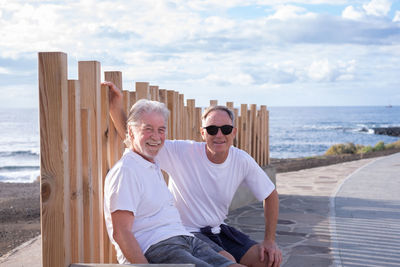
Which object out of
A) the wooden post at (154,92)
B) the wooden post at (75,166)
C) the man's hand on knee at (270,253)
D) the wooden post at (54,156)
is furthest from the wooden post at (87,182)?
the wooden post at (154,92)

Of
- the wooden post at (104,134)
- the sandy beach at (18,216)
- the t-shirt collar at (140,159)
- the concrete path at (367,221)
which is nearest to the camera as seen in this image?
the t-shirt collar at (140,159)

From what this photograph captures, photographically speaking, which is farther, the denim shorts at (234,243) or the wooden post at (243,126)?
the wooden post at (243,126)

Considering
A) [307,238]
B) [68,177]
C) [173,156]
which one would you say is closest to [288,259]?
[307,238]

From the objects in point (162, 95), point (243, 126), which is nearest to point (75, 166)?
point (162, 95)

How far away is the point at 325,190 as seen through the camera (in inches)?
373

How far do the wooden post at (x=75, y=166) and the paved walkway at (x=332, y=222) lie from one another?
7.60ft

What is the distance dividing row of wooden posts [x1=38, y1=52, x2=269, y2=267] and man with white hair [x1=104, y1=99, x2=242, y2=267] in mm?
241

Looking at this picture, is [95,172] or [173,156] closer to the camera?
[95,172]

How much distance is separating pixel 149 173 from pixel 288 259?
275 cm

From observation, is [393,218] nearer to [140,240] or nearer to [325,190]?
[325,190]

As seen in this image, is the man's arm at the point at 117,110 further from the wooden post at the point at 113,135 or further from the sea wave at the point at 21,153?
the sea wave at the point at 21,153

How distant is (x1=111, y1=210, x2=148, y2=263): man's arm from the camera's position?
8.93 ft

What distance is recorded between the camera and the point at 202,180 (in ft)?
12.1

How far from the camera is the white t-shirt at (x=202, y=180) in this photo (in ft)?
12.1
